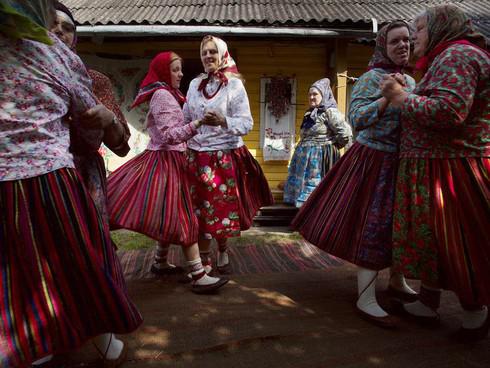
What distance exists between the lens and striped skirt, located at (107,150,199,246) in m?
2.56

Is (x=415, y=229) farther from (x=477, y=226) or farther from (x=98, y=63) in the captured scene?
(x=98, y=63)

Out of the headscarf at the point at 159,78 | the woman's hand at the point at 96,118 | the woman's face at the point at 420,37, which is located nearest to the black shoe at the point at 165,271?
the headscarf at the point at 159,78

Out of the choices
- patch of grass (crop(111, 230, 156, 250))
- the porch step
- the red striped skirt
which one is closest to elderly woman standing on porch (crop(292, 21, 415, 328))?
the red striped skirt

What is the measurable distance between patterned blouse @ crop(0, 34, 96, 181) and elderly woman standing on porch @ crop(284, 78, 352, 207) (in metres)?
4.04

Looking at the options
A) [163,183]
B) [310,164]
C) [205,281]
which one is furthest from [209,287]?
[310,164]

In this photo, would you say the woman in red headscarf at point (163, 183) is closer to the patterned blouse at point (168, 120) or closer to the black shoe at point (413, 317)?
the patterned blouse at point (168, 120)

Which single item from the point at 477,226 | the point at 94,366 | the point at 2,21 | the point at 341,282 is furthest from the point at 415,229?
the point at 2,21

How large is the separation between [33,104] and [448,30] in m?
Result: 2.01

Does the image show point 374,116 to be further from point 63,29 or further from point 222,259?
point 222,259

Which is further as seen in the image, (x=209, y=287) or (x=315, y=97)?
(x=315, y=97)

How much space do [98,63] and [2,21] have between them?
601cm

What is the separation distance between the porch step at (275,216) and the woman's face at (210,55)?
3.07 meters

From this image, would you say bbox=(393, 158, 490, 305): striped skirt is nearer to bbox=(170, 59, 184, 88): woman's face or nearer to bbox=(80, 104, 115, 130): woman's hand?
bbox=(80, 104, 115, 130): woman's hand

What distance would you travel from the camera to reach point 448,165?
6.64ft
